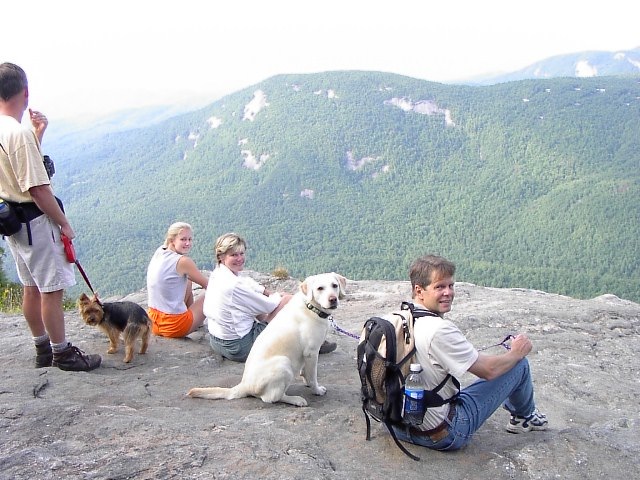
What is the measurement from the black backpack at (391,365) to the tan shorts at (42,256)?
9.95 feet

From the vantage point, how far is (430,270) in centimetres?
369

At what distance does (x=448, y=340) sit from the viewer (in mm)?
3441

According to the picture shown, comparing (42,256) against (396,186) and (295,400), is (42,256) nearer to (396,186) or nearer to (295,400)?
(295,400)

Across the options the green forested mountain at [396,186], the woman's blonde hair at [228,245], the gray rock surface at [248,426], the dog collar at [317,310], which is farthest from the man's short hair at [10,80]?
the green forested mountain at [396,186]

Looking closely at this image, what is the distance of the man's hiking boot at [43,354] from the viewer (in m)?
5.36

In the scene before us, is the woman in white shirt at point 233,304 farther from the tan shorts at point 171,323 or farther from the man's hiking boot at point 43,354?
the man's hiking boot at point 43,354

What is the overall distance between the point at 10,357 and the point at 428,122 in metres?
176

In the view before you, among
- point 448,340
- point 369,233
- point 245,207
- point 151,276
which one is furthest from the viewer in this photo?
point 245,207

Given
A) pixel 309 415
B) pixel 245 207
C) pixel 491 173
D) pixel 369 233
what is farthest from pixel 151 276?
pixel 491 173

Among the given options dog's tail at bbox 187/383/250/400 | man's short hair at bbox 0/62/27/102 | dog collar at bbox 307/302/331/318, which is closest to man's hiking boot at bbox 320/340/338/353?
dog collar at bbox 307/302/331/318

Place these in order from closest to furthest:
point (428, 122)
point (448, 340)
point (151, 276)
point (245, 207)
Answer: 1. point (448, 340)
2. point (151, 276)
3. point (245, 207)
4. point (428, 122)

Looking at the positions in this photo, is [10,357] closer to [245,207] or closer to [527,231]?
[527,231]

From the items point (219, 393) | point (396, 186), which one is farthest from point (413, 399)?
point (396, 186)

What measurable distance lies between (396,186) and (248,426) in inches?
5980
